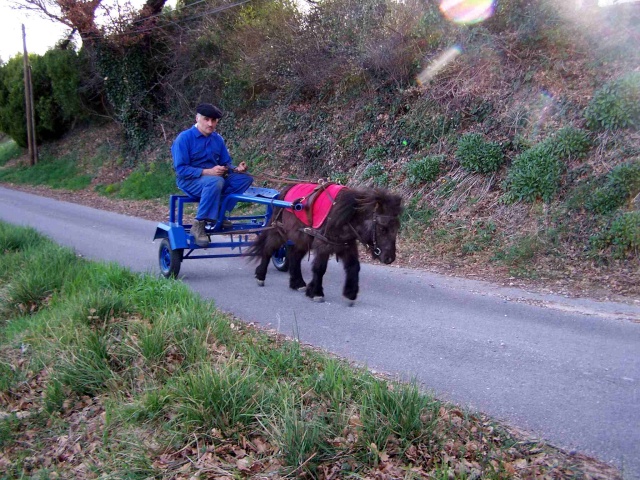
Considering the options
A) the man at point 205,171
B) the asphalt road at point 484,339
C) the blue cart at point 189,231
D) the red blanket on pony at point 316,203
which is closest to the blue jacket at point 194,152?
the man at point 205,171

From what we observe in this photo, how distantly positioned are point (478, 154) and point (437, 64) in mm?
3409

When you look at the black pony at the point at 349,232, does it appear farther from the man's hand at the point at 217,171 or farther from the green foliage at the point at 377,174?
the green foliage at the point at 377,174

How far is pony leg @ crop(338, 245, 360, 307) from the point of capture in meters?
7.46

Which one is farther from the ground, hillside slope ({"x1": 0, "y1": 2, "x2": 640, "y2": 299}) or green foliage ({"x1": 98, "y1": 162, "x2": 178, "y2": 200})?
hillside slope ({"x1": 0, "y1": 2, "x2": 640, "y2": 299})

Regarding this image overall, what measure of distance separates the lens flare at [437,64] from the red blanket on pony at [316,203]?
8022mm

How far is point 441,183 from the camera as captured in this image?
13.0 m

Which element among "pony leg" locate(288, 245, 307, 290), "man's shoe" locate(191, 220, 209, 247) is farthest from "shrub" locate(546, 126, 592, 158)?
"man's shoe" locate(191, 220, 209, 247)

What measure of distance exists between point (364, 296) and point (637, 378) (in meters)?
3.70

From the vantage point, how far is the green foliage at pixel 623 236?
9.30 meters

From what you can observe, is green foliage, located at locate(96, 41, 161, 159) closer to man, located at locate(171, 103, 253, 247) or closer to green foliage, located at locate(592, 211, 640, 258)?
man, located at locate(171, 103, 253, 247)

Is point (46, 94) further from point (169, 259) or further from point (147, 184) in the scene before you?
point (169, 259)

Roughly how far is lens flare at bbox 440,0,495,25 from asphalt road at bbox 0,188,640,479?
709cm

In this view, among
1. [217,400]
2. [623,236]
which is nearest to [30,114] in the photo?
[623,236]

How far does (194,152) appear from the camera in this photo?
8.67 m
